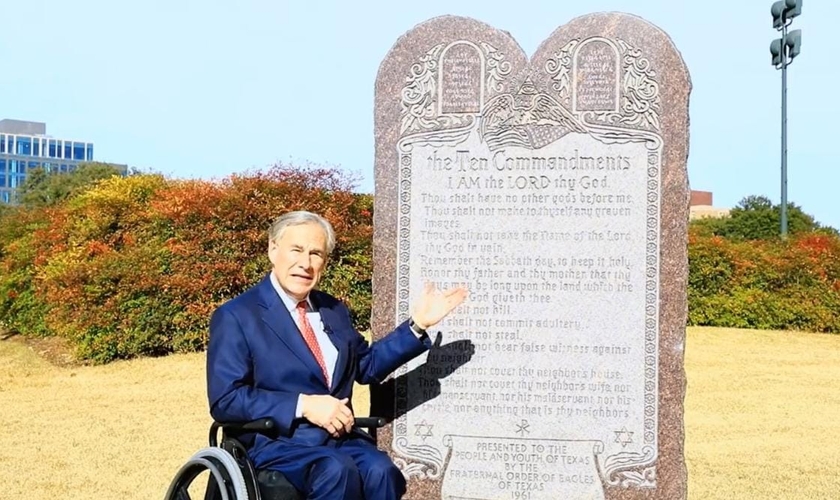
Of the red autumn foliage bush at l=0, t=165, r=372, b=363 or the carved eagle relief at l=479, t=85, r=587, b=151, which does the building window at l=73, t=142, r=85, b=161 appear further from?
the carved eagle relief at l=479, t=85, r=587, b=151

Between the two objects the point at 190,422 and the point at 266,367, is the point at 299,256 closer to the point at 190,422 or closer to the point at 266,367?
the point at 266,367

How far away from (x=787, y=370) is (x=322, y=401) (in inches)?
330

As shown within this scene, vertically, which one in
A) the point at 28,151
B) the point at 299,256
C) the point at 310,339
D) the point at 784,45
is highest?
the point at 28,151

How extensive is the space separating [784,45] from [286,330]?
14.5 metres

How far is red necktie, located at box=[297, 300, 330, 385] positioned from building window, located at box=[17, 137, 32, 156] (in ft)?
362

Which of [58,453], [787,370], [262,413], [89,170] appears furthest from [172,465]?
[89,170]

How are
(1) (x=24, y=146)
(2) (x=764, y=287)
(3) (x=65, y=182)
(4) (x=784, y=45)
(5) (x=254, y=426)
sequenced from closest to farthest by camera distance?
1. (5) (x=254, y=426)
2. (2) (x=764, y=287)
3. (4) (x=784, y=45)
4. (3) (x=65, y=182)
5. (1) (x=24, y=146)

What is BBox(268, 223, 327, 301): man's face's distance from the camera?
338 cm

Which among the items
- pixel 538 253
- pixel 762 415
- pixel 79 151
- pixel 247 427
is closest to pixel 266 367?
pixel 247 427

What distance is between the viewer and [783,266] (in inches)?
500

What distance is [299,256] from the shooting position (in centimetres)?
338

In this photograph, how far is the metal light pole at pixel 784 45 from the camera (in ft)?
51.1

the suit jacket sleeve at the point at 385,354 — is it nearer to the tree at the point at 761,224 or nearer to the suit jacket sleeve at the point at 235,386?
the suit jacket sleeve at the point at 235,386

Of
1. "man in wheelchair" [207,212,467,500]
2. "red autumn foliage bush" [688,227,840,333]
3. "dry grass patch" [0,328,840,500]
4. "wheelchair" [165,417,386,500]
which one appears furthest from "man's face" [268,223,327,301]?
"red autumn foliage bush" [688,227,840,333]
